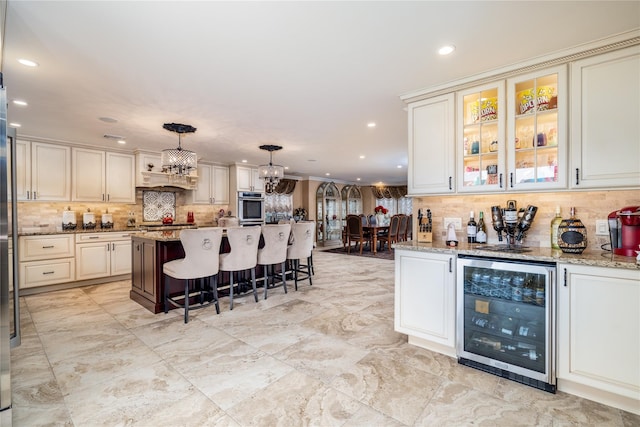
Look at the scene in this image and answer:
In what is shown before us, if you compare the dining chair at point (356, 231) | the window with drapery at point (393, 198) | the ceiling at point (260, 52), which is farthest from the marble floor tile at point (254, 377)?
the window with drapery at point (393, 198)

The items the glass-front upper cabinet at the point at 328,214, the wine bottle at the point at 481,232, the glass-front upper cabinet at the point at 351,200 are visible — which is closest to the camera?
the wine bottle at the point at 481,232

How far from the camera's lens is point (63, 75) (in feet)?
8.37

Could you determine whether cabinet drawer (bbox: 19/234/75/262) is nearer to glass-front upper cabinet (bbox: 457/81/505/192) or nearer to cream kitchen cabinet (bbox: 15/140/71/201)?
cream kitchen cabinet (bbox: 15/140/71/201)

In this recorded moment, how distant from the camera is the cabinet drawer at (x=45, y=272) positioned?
4281mm

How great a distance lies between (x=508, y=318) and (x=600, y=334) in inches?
19.2

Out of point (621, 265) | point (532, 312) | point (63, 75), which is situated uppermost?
point (63, 75)

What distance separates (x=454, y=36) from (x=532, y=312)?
6.51 feet

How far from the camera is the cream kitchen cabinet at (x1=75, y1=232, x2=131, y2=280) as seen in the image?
477cm

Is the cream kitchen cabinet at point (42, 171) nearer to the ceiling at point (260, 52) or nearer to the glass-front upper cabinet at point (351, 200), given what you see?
the ceiling at point (260, 52)

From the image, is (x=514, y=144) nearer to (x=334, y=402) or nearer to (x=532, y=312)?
(x=532, y=312)

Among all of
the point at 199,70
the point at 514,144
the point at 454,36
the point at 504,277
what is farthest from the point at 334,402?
the point at 199,70

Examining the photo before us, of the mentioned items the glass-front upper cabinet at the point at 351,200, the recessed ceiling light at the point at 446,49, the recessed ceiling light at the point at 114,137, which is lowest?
the glass-front upper cabinet at the point at 351,200

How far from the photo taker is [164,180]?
5809 mm

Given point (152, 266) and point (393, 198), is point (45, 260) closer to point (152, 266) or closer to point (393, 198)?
point (152, 266)
